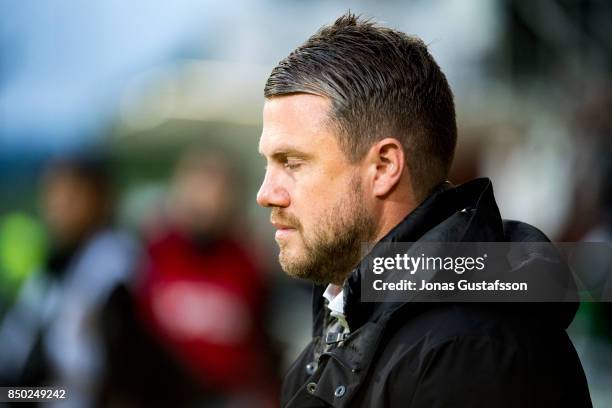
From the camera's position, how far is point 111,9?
16.0 ft

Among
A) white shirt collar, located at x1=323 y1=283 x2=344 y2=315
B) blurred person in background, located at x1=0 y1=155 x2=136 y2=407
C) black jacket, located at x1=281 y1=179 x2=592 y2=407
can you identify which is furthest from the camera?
blurred person in background, located at x1=0 y1=155 x2=136 y2=407

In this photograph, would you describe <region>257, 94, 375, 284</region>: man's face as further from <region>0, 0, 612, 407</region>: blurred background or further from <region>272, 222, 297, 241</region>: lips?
<region>0, 0, 612, 407</region>: blurred background

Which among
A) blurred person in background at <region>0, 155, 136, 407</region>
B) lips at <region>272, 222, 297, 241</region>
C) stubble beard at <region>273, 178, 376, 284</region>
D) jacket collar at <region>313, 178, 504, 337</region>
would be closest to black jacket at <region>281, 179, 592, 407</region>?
A: jacket collar at <region>313, 178, 504, 337</region>

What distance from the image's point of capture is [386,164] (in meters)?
1.96

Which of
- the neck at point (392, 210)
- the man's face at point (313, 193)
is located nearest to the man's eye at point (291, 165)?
the man's face at point (313, 193)

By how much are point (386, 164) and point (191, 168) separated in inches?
98.6

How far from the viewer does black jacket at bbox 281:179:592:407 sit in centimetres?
158

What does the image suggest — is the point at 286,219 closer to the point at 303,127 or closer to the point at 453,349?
the point at 303,127

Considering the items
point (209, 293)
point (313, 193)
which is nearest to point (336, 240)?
point (313, 193)

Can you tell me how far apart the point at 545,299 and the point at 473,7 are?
3.75 m

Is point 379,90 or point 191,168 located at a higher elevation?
point 191,168

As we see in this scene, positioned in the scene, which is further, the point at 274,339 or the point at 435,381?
the point at 274,339

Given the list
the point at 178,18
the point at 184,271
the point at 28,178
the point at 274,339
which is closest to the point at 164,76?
the point at 178,18

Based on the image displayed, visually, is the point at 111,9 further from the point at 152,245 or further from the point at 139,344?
the point at 139,344
